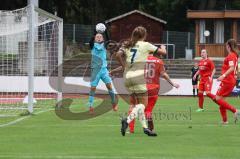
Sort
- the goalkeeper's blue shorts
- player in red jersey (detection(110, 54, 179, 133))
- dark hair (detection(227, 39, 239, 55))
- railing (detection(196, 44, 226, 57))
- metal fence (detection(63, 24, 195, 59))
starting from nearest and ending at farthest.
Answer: player in red jersey (detection(110, 54, 179, 133)), dark hair (detection(227, 39, 239, 55)), the goalkeeper's blue shorts, metal fence (detection(63, 24, 195, 59)), railing (detection(196, 44, 226, 57))

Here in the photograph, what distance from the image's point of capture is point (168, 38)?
2229 inches

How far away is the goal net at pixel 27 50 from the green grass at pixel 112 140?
278 centimetres

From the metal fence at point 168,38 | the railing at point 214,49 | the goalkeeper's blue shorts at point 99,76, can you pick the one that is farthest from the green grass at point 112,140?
the railing at point 214,49

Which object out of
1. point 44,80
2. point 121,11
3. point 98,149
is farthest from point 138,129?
point 121,11

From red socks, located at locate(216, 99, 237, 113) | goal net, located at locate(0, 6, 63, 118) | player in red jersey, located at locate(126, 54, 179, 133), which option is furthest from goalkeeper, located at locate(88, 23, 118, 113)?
red socks, located at locate(216, 99, 237, 113)

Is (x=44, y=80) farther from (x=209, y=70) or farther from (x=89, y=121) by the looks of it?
(x=89, y=121)

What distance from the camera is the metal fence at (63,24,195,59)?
175ft

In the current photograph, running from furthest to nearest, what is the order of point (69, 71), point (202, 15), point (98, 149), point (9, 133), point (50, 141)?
point (202, 15)
point (69, 71)
point (9, 133)
point (50, 141)
point (98, 149)

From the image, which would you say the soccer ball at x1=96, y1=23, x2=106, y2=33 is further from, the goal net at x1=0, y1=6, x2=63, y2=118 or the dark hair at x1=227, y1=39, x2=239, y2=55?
the dark hair at x1=227, y1=39, x2=239, y2=55

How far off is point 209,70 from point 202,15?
3556cm

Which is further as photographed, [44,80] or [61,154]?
[44,80]

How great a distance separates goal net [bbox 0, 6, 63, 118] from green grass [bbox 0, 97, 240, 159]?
2.78 m

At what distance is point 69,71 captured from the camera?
42.1 meters

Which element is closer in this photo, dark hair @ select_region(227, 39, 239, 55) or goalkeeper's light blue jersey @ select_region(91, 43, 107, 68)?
dark hair @ select_region(227, 39, 239, 55)
